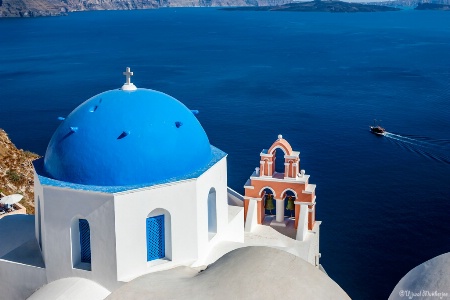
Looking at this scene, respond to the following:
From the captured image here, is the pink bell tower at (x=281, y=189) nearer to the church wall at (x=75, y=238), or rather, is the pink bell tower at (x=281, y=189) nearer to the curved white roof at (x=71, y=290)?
the church wall at (x=75, y=238)

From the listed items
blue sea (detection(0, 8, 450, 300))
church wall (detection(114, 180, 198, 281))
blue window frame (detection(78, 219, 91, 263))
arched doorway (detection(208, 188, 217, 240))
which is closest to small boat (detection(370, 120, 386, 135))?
blue sea (detection(0, 8, 450, 300))

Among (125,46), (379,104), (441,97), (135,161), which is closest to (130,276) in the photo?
(135,161)

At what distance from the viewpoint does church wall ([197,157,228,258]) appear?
11984mm

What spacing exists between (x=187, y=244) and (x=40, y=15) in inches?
7375

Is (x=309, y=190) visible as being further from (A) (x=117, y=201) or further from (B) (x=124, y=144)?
(A) (x=117, y=201)

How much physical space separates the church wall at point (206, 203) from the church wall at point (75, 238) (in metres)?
1.87

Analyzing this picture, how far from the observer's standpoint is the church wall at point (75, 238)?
11.1m

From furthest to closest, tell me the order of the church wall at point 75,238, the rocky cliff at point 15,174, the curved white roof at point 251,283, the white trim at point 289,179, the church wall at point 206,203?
the rocky cliff at point 15,174 < the white trim at point 289,179 < the church wall at point 206,203 < the church wall at point 75,238 < the curved white roof at point 251,283

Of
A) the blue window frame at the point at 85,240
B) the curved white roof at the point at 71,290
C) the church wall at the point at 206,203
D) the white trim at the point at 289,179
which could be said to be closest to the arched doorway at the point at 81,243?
the blue window frame at the point at 85,240

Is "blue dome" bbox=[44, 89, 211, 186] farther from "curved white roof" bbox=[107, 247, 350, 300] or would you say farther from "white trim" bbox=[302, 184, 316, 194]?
"white trim" bbox=[302, 184, 316, 194]

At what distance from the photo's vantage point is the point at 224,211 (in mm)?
13438

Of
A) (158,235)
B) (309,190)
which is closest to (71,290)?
(158,235)

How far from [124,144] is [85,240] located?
82.4 inches

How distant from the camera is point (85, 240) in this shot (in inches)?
460
